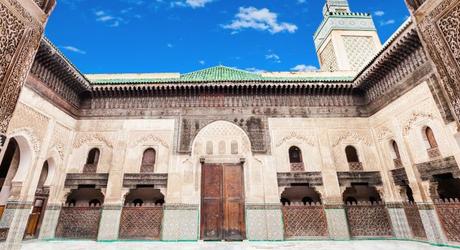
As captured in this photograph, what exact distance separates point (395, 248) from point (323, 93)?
533cm

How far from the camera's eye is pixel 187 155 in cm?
820

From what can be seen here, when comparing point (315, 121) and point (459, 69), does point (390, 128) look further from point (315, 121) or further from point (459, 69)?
point (459, 69)

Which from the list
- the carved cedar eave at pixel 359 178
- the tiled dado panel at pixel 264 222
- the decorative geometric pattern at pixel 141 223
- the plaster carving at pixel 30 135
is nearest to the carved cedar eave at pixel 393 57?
the carved cedar eave at pixel 359 178

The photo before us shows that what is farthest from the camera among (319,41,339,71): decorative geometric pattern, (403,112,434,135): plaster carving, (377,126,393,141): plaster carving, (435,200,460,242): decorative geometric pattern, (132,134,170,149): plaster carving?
(319,41,339,71): decorative geometric pattern

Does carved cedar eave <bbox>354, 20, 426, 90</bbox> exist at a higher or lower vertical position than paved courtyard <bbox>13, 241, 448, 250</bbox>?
higher

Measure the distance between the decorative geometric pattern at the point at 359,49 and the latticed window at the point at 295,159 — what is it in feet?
23.0

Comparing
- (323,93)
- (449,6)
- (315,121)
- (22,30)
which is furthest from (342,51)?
(22,30)

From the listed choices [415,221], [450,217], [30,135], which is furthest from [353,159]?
[30,135]

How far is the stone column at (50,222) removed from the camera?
717 cm

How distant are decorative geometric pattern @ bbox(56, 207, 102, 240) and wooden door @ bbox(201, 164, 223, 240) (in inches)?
131

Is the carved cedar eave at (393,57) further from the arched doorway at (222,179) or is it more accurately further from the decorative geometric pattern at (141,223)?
the decorative geometric pattern at (141,223)

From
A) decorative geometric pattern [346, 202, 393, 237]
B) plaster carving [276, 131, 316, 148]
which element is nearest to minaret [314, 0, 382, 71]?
plaster carving [276, 131, 316, 148]

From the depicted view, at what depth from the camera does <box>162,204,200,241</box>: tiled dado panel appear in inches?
285

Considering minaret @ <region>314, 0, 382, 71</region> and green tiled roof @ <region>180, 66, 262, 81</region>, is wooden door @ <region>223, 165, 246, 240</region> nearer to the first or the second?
green tiled roof @ <region>180, 66, 262, 81</region>
